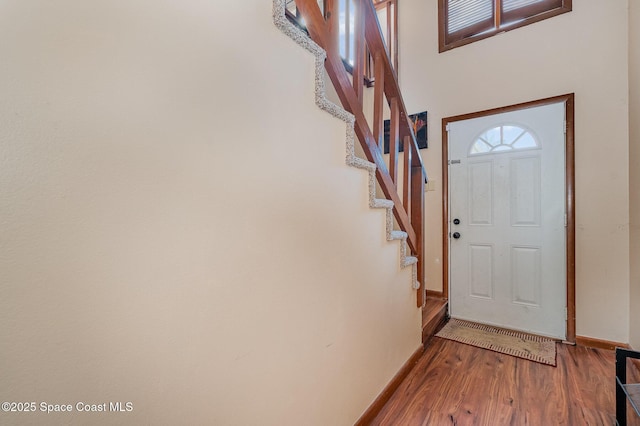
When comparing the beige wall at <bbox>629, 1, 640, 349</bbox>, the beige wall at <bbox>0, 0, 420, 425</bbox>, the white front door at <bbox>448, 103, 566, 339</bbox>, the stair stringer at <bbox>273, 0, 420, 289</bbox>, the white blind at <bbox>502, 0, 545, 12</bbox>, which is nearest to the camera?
the beige wall at <bbox>0, 0, 420, 425</bbox>

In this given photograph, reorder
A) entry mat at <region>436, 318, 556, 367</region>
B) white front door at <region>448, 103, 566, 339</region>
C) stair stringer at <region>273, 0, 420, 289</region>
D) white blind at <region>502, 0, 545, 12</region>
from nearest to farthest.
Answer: stair stringer at <region>273, 0, 420, 289</region>
entry mat at <region>436, 318, 556, 367</region>
white front door at <region>448, 103, 566, 339</region>
white blind at <region>502, 0, 545, 12</region>

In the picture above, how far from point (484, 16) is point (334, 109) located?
2684 mm

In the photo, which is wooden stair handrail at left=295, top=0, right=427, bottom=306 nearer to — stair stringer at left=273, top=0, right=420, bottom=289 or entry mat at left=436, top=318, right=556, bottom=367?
stair stringer at left=273, top=0, right=420, bottom=289

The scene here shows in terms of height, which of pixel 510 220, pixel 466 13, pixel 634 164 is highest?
pixel 466 13

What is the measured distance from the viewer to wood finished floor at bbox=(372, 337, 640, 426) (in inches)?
57.5

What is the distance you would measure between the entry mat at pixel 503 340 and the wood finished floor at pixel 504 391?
0.08 metres

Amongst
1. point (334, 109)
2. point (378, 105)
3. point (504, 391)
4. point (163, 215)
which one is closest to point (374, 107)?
point (378, 105)

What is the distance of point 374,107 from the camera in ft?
4.94

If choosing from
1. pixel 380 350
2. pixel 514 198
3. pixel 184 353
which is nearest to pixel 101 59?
pixel 184 353

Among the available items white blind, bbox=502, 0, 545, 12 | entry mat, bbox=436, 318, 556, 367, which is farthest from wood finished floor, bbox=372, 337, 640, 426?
white blind, bbox=502, 0, 545, 12

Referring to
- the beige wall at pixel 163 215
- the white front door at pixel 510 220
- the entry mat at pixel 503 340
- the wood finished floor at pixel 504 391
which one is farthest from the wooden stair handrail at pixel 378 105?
the white front door at pixel 510 220

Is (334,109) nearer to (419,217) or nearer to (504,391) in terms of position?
(419,217)

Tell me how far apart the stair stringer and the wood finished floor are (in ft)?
2.64

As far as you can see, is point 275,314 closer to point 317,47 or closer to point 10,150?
point 10,150
